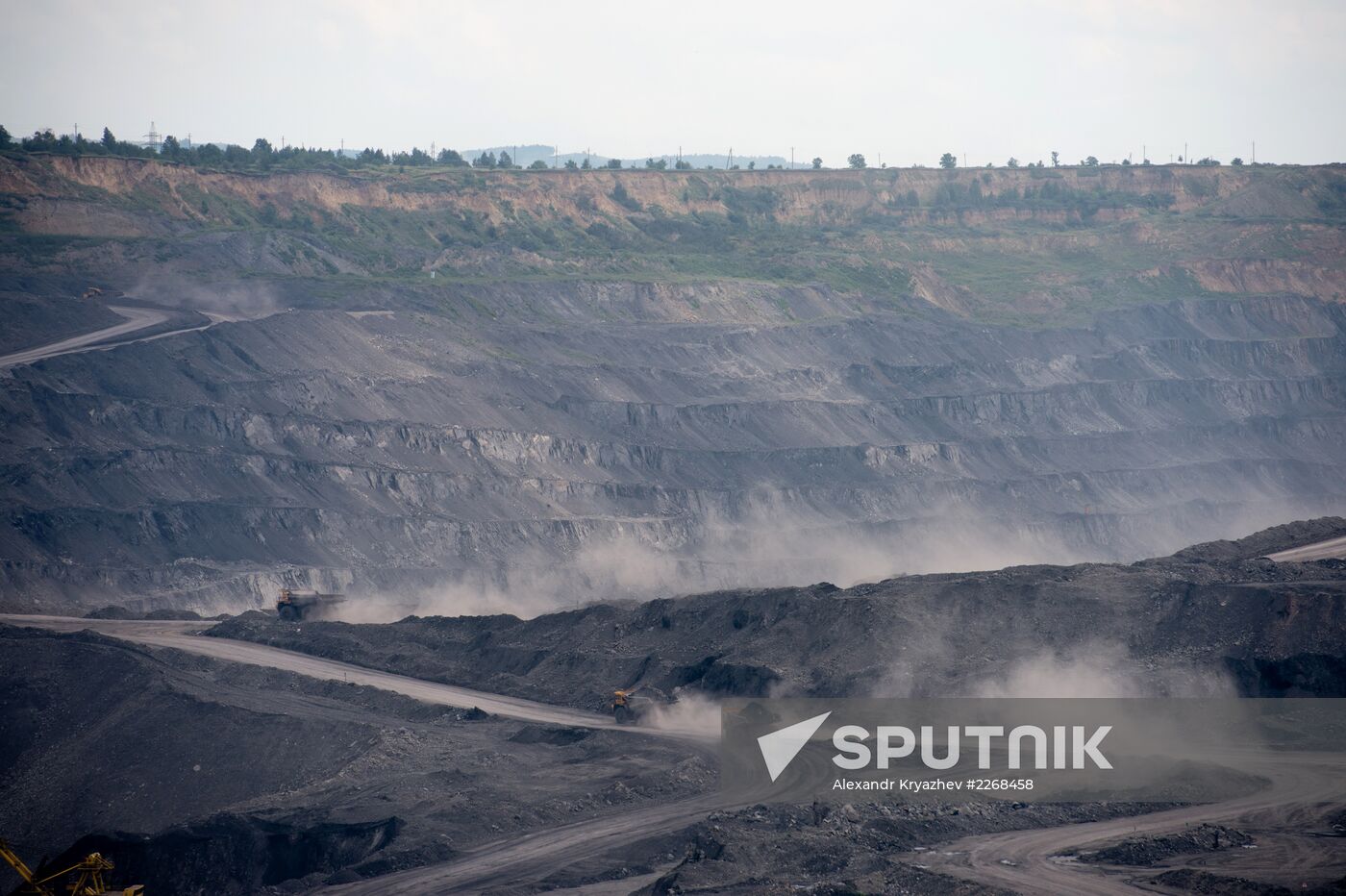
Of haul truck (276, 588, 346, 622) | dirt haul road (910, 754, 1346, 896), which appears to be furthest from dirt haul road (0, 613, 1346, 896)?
haul truck (276, 588, 346, 622)

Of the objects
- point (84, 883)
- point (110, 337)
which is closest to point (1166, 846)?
point (84, 883)

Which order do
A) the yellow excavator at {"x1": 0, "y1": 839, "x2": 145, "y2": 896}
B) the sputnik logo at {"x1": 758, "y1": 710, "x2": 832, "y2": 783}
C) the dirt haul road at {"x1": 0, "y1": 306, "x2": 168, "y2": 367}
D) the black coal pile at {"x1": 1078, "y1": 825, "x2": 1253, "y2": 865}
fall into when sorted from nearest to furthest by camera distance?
1. the yellow excavator at {"x1": 0, "y1": 839, "x2": 145, "y2": 896}
2. the black coal pile at {"x1": 1078, "y1": 825, "x2": 1253, "y2": 865}
3. the sputnik logo at {"x1": 758, "y1": 710, "x2": 832, "y2": 783}
4. the dirt haul road at {"x1": 0, "y1": 306, "x2": 168, "y2": 367}

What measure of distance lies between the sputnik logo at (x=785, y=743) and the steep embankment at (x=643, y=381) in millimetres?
31434

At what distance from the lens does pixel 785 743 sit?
47.8m

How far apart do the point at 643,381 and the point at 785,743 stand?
205 ft

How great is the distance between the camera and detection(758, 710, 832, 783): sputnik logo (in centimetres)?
4641

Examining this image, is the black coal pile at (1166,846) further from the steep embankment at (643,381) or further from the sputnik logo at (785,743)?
the steep embankment at (643,381)

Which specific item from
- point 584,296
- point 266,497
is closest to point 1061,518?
point 584,296

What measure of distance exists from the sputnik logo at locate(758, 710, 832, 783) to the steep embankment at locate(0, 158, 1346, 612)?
31434mm

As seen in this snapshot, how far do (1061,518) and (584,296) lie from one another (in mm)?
35947

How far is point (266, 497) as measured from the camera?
276 ft

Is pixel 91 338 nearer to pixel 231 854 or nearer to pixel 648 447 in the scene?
pixel 648 447

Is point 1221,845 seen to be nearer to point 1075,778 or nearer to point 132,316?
point 1075,778

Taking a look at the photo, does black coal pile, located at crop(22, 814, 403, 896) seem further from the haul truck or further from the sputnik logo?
the haul truck
